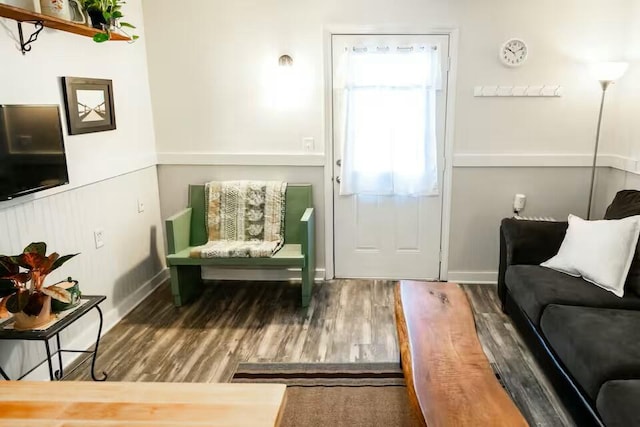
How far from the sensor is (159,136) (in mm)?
3920

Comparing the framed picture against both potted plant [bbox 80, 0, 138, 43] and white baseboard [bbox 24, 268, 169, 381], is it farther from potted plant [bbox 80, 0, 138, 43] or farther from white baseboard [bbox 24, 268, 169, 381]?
white baseboard [bbox 24, 268, 169, 381]

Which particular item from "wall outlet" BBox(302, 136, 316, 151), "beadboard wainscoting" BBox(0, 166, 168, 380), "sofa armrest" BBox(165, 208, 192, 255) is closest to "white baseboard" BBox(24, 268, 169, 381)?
"beadboard wainscoting" BBox(0, 166, 168, 380)

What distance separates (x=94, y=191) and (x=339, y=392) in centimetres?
198

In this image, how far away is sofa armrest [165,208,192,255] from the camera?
3473 millimetres

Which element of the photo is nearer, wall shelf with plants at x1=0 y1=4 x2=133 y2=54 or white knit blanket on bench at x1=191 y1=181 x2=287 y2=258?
wall shelf with plants at x1=0 y1=4 x2=133 y2=54

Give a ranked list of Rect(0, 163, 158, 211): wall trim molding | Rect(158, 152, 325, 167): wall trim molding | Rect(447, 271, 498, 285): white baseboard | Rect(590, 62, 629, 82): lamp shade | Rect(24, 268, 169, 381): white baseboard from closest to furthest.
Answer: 1. Rect(0, 163, 158, 211): wall trim molding
2. Rect(24, 268, 169, 381): white baseboard
3. Rect(590, 62, 629, 82): lamp shade
4. Rect(158, 152, 325, 167): wall trim molding
5. Rect(447, 271, 498, 285): white baseboard

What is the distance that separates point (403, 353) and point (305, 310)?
1.53m

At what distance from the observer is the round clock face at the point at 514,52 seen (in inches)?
139

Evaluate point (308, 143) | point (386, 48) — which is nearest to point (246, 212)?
point (308, 143)

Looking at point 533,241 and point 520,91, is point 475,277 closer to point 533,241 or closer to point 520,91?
point 533,241

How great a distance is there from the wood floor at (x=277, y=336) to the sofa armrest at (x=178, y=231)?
17.8 inches

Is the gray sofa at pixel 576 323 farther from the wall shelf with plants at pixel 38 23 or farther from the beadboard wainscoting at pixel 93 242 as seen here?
the wall shelf with plants at pixel 38 23

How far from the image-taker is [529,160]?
12.2 feet

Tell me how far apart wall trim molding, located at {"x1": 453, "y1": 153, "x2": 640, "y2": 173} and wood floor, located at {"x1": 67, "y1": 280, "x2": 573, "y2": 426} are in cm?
101
